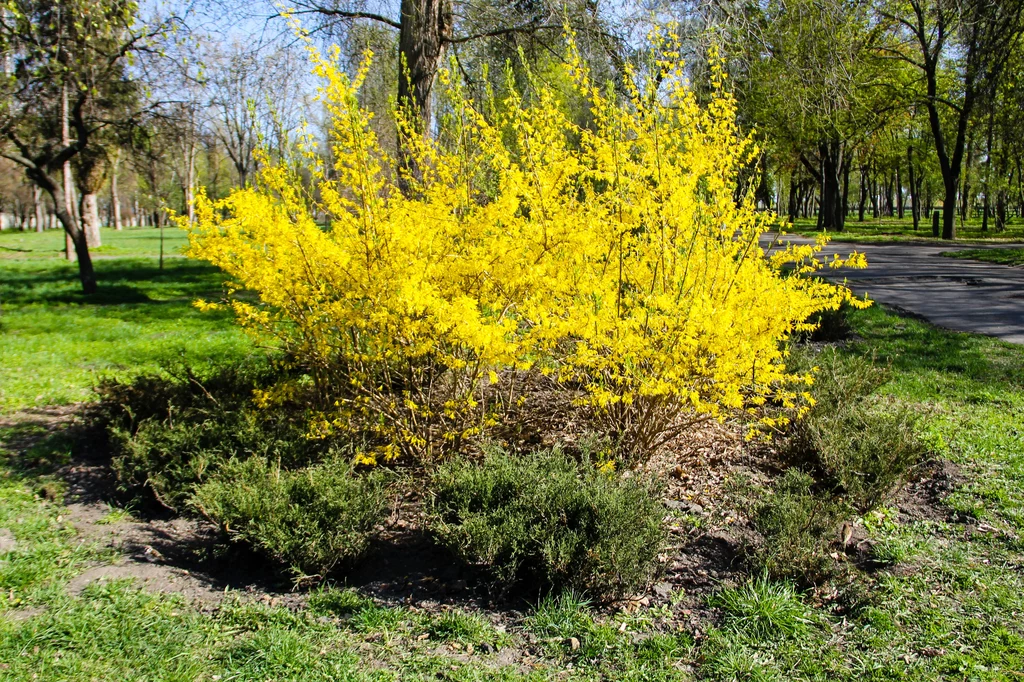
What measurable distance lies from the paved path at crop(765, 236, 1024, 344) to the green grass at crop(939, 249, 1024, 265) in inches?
14.6

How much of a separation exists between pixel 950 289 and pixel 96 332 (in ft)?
43.5

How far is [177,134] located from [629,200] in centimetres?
1034

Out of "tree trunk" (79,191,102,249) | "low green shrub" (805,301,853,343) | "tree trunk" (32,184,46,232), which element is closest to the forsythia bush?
"low green shrub" (805,301,853,343)

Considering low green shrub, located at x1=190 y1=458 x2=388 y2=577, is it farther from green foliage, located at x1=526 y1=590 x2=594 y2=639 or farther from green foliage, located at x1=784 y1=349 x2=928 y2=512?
green foliage, located at x1=784 y1=349 x2=928 y2=512

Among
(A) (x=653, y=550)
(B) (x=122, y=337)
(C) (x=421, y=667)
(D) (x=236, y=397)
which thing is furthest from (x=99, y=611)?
(B) (x=122, y=337)

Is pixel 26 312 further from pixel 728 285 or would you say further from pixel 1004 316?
pixel 1004 316

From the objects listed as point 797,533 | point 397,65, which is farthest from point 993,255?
point 797,533

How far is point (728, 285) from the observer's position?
3.89m

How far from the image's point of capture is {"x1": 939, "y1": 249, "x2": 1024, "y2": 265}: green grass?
1509 cm

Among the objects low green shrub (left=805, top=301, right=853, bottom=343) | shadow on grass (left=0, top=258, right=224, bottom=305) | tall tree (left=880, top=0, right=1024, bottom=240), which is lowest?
low green shrub (left=805, top=301, right=853, bottom=343)

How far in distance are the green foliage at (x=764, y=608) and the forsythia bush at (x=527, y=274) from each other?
2.91ft

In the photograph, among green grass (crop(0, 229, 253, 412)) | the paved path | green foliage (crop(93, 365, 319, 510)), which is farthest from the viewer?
the paved path

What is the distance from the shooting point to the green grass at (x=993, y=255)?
49.5 ft

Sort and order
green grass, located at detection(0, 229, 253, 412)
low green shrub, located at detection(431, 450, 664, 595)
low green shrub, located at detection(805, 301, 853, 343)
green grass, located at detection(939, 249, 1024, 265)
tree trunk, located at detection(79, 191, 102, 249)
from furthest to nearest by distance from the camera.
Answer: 1. tree trunk, located at detection(79, 191, 102, 249)
2. green grass, located at detection(939, 249, 1024, 265)
3. low green shrub, located at detection(805, 301, 853, 343)
4. green grass, located at detection(0, 229, 253, 412)
5. low green shrub, located at detection(431, 450, 664, 595)
